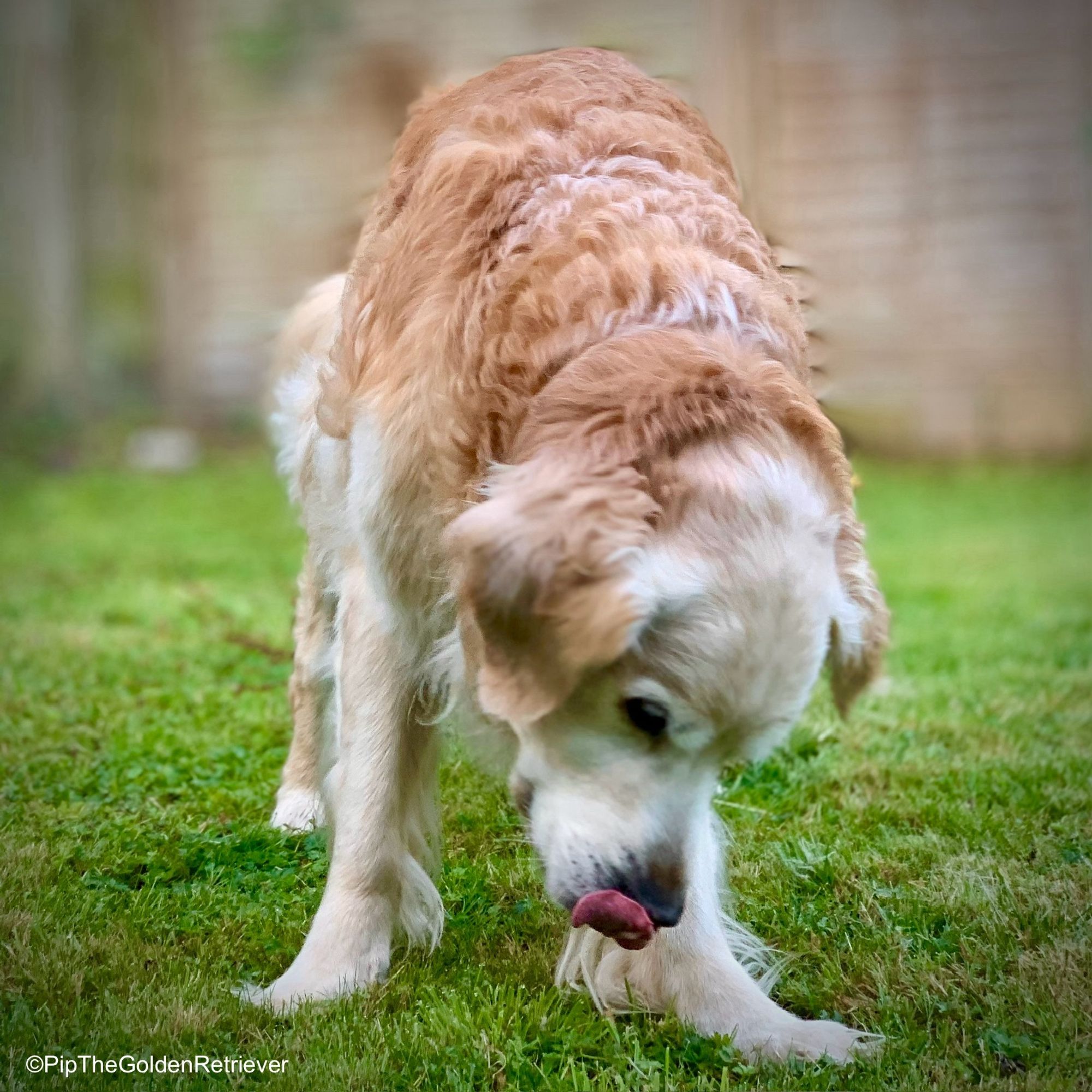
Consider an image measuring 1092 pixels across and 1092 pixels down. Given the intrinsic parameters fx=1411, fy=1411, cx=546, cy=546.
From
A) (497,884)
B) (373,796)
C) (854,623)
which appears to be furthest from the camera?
(497,884)

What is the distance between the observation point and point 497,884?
310 cm

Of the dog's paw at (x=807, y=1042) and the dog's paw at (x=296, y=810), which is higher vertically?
the dog's paw at (x=807, y=1042)

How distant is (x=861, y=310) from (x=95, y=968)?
9.42 metres

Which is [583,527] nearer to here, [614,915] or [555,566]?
[555,566]

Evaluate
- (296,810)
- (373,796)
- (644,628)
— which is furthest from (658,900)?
(296,810)

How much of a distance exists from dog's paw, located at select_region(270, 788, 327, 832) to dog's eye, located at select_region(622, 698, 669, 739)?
3.98 feet

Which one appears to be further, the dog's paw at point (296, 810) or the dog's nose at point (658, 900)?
the dog's paw at point (296, 810)

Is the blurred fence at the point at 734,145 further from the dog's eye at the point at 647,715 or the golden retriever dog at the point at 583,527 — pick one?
the dog's eye at the point at 647,715

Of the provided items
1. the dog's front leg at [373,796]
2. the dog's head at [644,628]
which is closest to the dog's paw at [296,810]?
the dog's front leg at [373,796]

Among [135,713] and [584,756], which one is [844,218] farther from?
[584,756]

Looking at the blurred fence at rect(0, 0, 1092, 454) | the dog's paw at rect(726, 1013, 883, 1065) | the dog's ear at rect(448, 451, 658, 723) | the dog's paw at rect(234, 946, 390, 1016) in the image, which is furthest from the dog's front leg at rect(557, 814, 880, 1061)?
the blurred fence at rect(0, 0, 1092, 454)

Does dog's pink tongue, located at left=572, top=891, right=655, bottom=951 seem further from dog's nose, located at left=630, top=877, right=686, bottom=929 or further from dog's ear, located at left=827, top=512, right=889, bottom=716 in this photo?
dog's ear, located at left=827, top=512, right=889, bottom=716

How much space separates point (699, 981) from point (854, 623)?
2.38 feet

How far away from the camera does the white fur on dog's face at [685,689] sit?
2.15m
